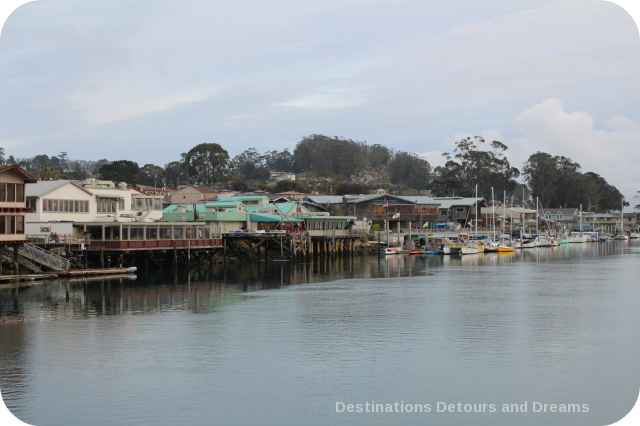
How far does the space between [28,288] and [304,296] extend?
16542mm

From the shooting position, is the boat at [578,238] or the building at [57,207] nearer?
the building at [57,207]

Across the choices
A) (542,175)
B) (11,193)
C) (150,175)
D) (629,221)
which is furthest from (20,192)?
A: (629,221)

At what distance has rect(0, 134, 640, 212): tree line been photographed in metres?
134

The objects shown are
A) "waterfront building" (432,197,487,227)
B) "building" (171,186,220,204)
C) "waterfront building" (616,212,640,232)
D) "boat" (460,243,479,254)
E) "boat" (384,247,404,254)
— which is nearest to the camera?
"boat" (384,247,404,254)

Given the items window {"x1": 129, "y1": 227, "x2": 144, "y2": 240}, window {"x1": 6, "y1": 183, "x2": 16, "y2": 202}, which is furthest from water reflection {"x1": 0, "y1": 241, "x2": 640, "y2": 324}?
window {"x1": 6, "y1": 183, "x2": 16, "y2": 202}

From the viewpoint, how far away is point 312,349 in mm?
25719

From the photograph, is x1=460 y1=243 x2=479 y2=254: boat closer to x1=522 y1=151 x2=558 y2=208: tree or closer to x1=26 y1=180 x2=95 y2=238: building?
x1=26 y1=180 x2=95 y2=238: building

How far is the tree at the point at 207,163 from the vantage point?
134 m

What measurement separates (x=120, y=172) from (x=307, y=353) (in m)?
91.9

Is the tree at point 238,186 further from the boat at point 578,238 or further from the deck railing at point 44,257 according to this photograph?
the deck railing at point 44,257

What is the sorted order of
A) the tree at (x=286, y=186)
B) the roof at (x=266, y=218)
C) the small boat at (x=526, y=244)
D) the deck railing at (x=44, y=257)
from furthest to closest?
the tree at (x=286, y=186)
the small boat at (x=526, y=244)
the roof at (x=266, y=218)
the deck railing at (x=44, y=257)

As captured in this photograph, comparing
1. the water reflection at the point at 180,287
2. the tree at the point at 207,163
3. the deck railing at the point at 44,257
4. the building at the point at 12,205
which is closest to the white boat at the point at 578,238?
the water reflection at the point at 180,287

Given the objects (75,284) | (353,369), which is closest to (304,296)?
(75,284)

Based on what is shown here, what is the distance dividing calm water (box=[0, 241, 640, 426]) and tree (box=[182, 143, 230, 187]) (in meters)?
90.5
